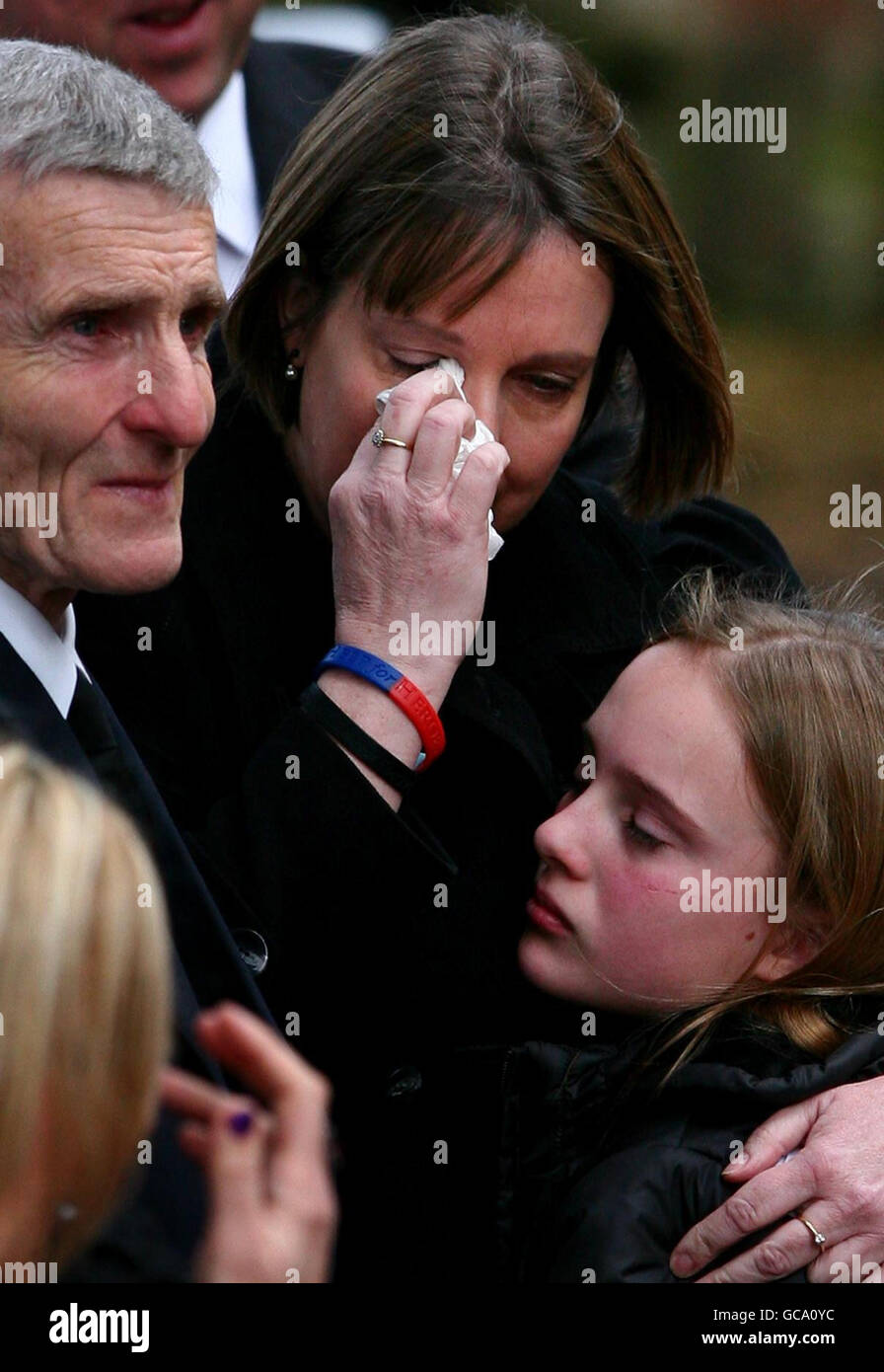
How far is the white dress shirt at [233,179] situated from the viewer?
3.75 m

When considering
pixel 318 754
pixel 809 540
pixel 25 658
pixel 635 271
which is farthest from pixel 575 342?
pixel 809 540

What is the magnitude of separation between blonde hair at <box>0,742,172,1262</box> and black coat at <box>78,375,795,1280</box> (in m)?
0.85

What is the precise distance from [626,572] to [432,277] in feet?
2.34

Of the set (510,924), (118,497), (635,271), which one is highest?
(635,271)

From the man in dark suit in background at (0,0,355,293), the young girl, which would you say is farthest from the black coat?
the man in dark suit in background at (0,0,355,293)

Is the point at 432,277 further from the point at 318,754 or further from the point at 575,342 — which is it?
the point at 318,754

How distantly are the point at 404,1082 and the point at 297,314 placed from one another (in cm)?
104

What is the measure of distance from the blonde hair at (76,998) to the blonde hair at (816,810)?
1081mm

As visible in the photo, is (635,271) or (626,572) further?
(626,572)

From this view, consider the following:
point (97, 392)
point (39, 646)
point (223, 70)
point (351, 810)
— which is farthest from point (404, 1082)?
point (223, 70)

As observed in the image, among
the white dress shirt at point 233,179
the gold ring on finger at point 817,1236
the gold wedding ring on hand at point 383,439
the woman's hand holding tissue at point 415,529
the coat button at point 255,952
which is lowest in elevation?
the gold ring on finger at point 817,1236

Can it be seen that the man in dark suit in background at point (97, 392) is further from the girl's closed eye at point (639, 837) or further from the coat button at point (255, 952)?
the girl's closed eye at point (639, 837)

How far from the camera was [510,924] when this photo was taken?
2.61 meters

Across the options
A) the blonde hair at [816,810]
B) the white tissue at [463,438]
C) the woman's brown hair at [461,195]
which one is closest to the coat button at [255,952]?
the blonde hair at [816,810]
